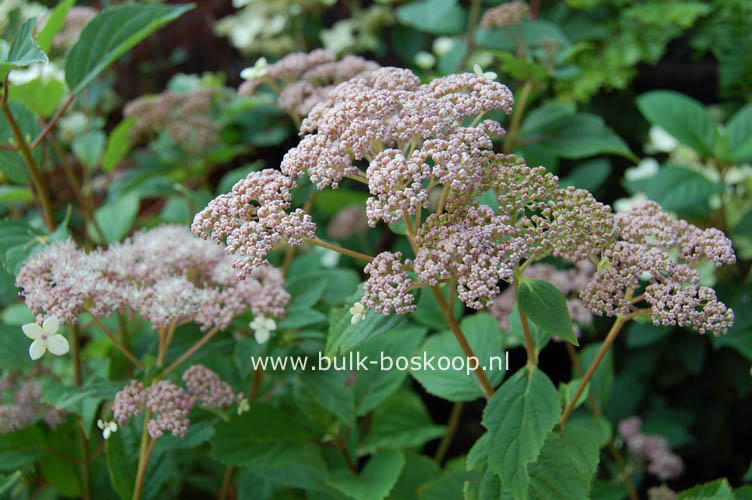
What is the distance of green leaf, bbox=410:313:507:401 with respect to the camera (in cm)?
98

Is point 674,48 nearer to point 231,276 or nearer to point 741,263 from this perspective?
point 741,263

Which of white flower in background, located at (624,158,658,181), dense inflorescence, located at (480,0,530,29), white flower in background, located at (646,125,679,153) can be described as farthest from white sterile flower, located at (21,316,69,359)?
white flower in background, located at (646,125,679,153)

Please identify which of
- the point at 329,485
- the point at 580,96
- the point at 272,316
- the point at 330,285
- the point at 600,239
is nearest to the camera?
the point at 600,239

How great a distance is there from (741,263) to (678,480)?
563mm

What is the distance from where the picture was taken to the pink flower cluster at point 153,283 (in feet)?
2.85

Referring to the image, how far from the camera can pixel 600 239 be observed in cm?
76

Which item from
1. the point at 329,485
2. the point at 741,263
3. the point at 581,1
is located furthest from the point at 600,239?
the point at 581,1

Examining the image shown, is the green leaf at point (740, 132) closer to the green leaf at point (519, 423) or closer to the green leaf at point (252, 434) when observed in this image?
the green leaf at point (519, 423)

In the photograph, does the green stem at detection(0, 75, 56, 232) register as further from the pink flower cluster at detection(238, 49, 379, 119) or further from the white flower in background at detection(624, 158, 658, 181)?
the white flower in background at detection(624, 158, 658, 181)

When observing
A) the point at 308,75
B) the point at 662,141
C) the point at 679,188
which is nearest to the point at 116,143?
the point at 308,75

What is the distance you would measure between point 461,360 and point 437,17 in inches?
42.7

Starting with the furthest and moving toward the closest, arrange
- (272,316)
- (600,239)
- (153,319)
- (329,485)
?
(329,485)
(272,316)
(153,319)
(600,239)

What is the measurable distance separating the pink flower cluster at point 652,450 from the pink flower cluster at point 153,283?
88 centimetres

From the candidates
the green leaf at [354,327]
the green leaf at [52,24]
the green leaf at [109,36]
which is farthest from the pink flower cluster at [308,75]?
the green leaf at [354,327]
